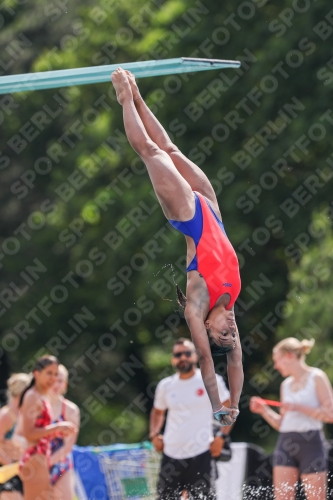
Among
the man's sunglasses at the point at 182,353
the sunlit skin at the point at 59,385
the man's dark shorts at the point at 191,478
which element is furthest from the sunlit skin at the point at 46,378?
the man's dark shorts at the point at 191,478

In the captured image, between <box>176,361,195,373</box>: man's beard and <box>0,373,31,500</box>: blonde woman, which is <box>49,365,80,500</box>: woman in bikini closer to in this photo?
<box>0,373,31,500</box>: blonde woman

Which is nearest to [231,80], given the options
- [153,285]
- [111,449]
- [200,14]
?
[200,14]

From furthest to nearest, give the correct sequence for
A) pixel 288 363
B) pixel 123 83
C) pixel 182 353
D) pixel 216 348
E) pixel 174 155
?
pixel 182 353
pixel 288 363
pixel 174 155
pixel 123 83
pixel 216 348

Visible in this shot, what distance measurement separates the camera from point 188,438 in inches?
320

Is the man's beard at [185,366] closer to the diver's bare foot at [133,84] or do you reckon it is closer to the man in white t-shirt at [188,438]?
the man in white t-shirt at [188,438]

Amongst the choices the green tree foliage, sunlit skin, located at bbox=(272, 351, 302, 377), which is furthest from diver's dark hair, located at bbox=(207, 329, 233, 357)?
the green tree foliage

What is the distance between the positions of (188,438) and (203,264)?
8.35 feet

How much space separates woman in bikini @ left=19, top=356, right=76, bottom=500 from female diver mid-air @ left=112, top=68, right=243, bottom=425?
1.87 meters

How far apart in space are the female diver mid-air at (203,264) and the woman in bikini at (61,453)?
2.12 meters

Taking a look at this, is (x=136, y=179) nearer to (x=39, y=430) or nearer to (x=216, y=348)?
(x=39, y=430)

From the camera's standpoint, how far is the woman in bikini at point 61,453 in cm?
777

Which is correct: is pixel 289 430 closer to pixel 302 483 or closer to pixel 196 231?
pixel 302 483

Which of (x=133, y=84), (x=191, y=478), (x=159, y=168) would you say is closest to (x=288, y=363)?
(x=191, y=478)

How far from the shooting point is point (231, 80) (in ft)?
46.2
